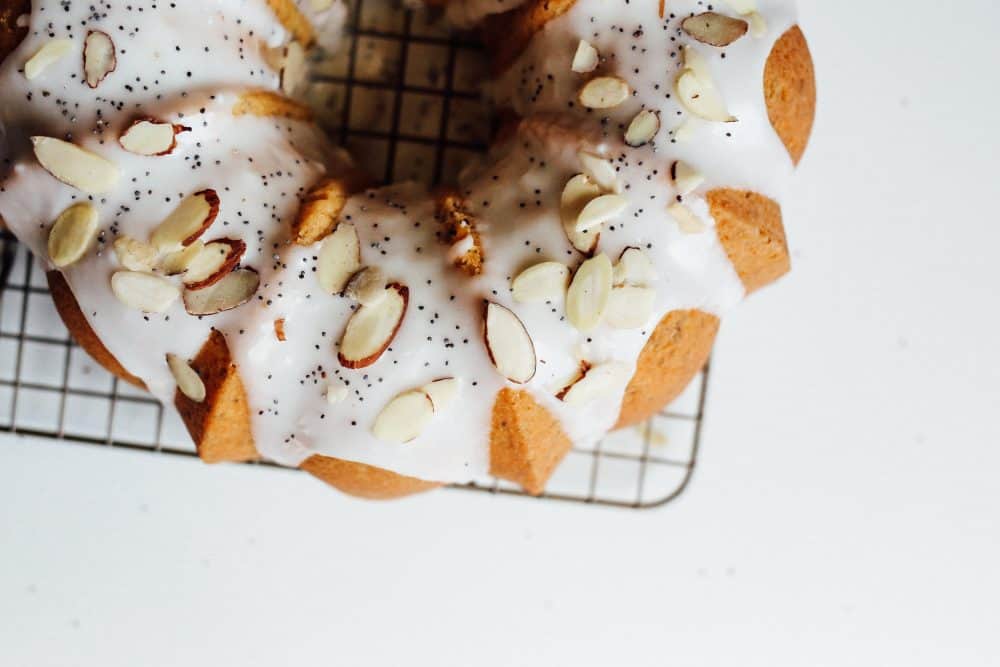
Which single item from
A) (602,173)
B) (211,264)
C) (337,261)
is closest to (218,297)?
(211,264)

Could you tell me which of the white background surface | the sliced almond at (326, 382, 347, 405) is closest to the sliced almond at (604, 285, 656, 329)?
the sliced almond at (326, 382, 347, 405)

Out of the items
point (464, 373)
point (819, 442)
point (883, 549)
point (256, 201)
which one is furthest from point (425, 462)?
point (883, 549)

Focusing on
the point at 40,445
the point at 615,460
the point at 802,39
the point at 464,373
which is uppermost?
the point at 802,39

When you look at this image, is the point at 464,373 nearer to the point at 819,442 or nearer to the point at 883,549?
the point at 819,442

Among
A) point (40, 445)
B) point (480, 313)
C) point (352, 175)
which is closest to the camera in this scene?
point (480, 313)

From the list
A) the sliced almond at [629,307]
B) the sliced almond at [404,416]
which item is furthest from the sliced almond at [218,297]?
the sliced almond at [629,307]

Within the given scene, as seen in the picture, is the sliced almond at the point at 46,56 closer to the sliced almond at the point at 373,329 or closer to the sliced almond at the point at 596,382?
the sliced almond at the point at 373,329
